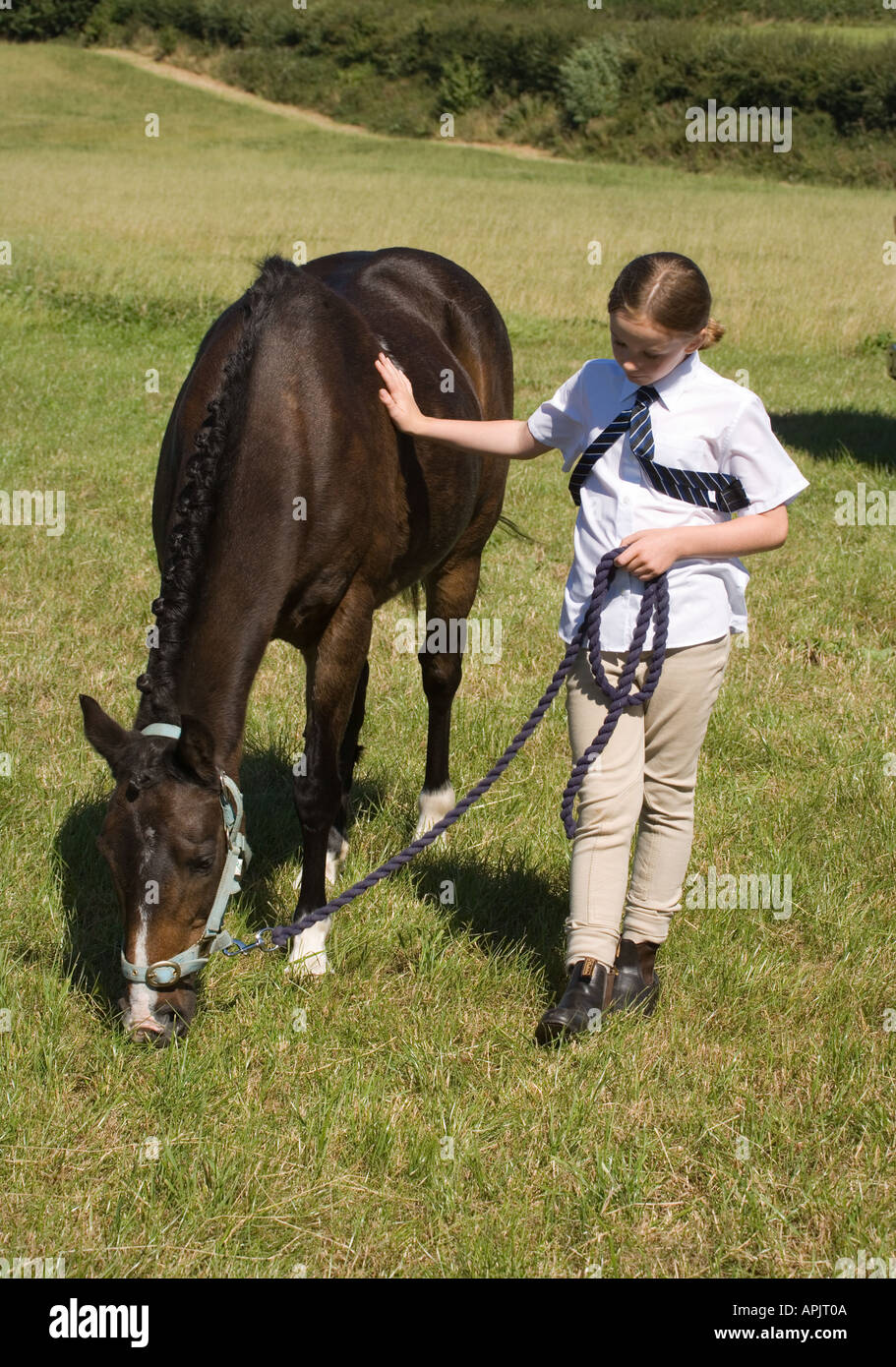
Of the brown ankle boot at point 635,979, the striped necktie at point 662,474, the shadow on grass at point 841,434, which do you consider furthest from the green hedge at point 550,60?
the brown ankle boot at point 635,979

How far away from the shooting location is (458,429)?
383 centimetres

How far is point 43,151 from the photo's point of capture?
41.2 meters

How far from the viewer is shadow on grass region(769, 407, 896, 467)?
10.8 m

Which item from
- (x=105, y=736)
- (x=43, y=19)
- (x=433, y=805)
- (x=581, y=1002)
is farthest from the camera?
(x=43, y=19)

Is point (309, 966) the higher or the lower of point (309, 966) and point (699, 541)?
the lower

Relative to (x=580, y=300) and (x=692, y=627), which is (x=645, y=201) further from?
(x=692, y=627)

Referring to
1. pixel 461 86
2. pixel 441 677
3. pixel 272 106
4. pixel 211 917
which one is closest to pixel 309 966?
pixel 211 917

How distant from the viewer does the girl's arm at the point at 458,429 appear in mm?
3730

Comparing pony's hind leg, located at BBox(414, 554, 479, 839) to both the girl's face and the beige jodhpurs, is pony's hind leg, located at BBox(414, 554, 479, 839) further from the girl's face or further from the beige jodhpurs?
the girl's face

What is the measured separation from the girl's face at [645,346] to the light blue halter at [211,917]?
1463mm

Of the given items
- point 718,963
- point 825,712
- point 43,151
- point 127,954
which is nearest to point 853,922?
point 718,963

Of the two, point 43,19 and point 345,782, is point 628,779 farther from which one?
point 43,19

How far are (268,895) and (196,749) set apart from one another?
157cm

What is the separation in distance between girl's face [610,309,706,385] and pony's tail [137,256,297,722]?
105 centimetres
